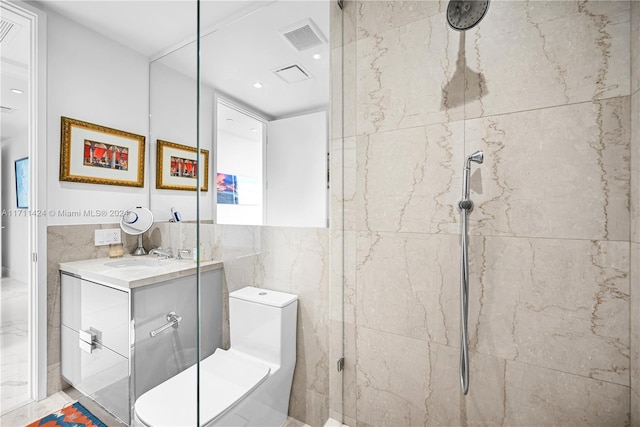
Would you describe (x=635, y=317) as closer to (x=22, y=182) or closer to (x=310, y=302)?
(x=310, y=302)

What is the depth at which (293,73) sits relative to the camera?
1.08 meters

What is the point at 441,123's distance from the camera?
1.03 m

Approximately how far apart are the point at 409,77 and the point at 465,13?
257 millimetres

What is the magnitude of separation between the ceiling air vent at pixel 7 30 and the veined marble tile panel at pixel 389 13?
193 centimetres

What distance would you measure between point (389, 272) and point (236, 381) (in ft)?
2.31

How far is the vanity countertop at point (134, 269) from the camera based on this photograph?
3.13 feet

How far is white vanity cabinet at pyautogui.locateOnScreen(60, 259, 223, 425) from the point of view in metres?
0.82

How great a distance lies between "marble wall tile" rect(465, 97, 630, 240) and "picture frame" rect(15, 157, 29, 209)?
7.47ft

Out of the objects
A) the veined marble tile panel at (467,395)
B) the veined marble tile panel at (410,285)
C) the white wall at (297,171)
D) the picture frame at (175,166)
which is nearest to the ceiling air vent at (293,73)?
the white wall at (297,171)

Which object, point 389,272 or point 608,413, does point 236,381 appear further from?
point 608,413

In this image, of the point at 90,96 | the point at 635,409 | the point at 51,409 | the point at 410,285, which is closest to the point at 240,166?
the point at 410,285

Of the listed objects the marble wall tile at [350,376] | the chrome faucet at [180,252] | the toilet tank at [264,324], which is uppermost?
the chrome faucet at [180,252]

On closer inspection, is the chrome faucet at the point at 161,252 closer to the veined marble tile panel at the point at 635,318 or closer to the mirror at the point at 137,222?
the mirror at the point at 137,222

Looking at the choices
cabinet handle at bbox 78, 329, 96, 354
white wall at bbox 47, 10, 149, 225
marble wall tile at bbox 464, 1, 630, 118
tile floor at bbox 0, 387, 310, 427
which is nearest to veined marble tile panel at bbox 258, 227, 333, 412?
marble wall tile at bbox 464, 1, 630, 118
